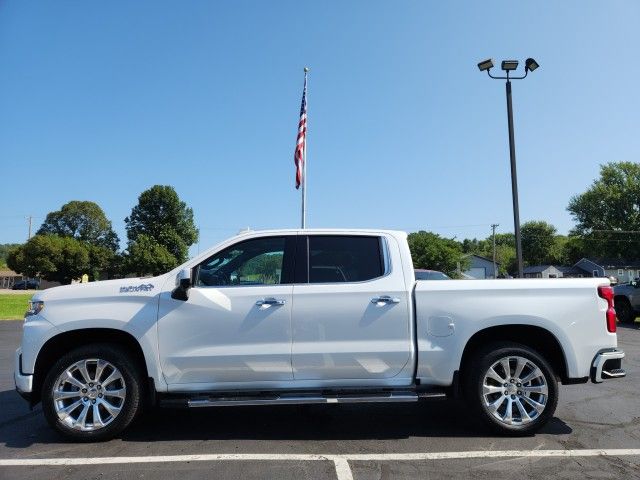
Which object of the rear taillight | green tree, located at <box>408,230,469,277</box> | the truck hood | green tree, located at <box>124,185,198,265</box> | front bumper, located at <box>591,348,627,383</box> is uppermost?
green tree, located at <box>124,185,198,265</box>

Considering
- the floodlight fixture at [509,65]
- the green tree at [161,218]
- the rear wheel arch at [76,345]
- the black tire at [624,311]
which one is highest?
the green tree at [161,218]

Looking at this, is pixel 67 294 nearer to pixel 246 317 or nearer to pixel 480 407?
pixel 246 317

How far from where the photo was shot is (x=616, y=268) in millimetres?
76562

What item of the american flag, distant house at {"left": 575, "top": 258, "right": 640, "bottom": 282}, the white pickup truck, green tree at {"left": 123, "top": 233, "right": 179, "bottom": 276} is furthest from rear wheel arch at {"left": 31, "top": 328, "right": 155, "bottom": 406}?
distant house at {"left": 575, "top": 258, "right": 640, "bottom": 282}

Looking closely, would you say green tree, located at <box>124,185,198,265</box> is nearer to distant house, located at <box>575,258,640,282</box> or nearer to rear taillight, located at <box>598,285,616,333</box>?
distant house, located at <box>575,258,640,282</box>

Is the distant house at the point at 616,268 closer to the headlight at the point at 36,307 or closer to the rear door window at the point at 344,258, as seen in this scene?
the rear door window at the point at 344,258

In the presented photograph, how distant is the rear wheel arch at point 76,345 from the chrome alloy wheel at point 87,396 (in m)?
0.22

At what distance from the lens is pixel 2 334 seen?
44.3 ft

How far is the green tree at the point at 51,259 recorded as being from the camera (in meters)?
69.3

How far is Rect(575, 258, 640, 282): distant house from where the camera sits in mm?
74125

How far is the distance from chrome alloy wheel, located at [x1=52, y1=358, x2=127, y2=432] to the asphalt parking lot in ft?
0.74

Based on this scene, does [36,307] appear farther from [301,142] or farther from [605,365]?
[301,142]

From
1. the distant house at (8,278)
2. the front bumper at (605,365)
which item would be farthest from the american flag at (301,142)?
the distant house at (8,278)

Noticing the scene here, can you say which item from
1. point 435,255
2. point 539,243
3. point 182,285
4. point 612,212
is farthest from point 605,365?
point 539,243
